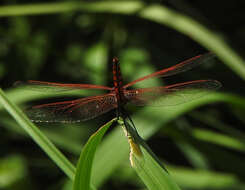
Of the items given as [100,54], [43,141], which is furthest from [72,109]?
[100,54]

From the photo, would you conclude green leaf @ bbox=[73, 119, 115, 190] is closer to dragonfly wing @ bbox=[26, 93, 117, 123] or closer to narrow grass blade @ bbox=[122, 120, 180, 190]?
narrow grass blade @ bbox=[122, 120, 180, 190]

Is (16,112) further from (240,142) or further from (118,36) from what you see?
(118,36)

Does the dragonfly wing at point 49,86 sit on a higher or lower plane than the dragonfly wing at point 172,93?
higher

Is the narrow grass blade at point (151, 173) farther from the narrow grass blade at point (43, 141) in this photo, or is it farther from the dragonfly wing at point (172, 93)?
the dragonfly wing at point (172, 93)

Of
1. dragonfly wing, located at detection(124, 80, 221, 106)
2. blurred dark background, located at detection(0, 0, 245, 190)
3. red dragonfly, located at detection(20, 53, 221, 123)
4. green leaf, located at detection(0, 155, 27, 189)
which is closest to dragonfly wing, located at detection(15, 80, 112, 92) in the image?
red dragonfly, located at detection(20, 53, 221, 123)

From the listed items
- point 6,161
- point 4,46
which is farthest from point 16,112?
point 4,46

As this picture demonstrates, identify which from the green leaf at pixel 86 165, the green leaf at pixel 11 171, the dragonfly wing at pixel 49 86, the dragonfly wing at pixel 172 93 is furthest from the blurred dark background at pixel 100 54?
the green leaf at pixel 86 165
